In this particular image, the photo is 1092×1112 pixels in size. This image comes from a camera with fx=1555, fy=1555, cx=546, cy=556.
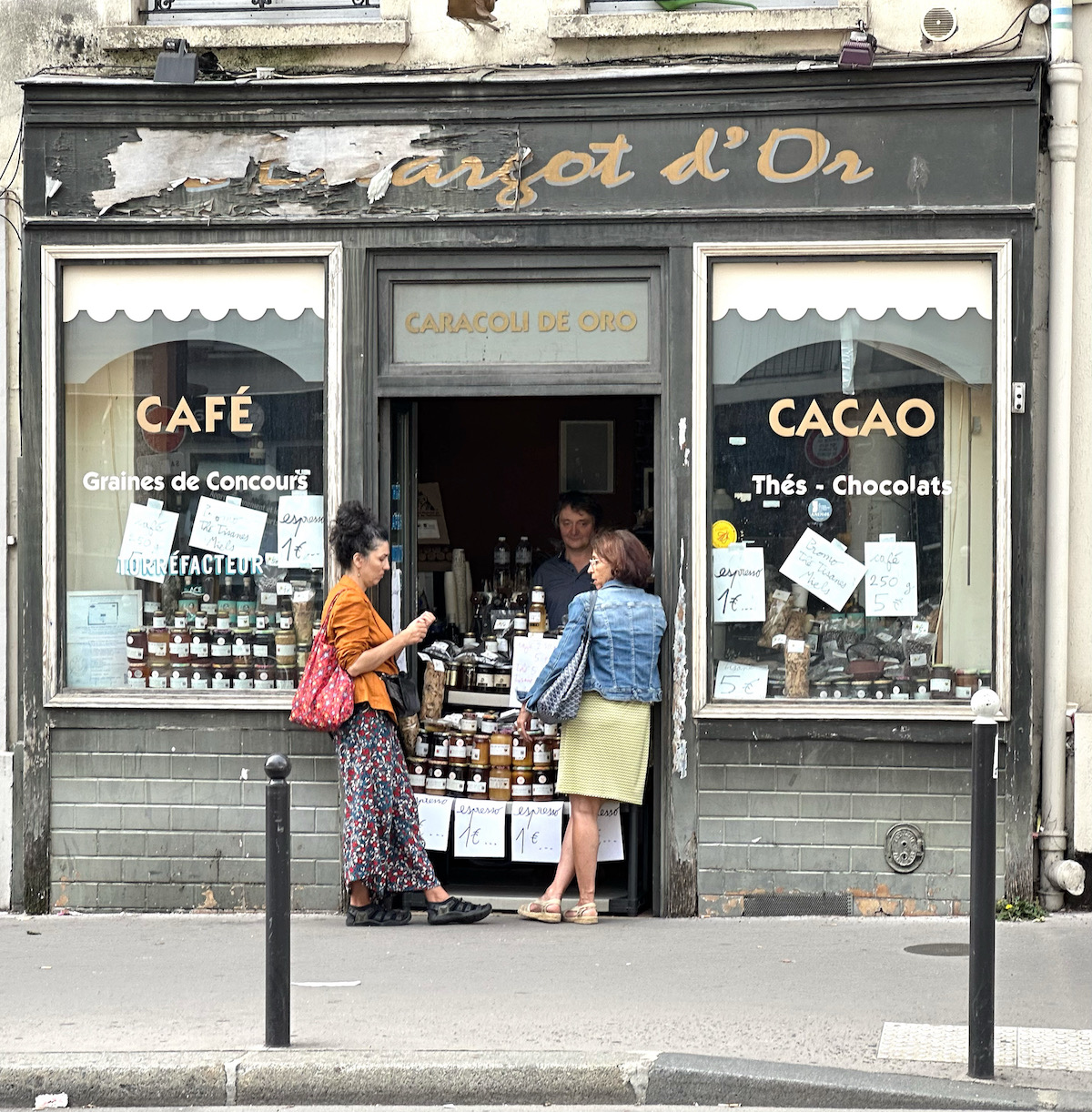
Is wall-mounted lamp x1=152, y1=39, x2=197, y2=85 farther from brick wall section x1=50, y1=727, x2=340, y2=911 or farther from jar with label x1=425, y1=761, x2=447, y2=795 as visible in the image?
jar with label x1=425, y1=761, x2=447, y2=795

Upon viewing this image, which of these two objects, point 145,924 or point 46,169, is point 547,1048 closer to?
point 145,924

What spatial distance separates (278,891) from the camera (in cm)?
545

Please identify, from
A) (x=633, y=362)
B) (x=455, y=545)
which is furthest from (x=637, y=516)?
(x=633, y=362)

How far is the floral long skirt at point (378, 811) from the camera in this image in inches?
295

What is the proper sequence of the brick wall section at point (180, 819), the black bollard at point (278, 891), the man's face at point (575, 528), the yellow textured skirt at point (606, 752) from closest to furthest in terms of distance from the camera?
the black bollard at point (278, 891), the yellow textured skirt at point (606, 752), the brick wall section at point (180, 819), the man's face at point (575, 528)

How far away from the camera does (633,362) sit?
7.86 metres

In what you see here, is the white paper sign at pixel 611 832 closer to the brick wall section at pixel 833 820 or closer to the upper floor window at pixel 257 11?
the brick wall section at pixel 833 820

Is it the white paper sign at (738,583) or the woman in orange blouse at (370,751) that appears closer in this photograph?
the woman in orange blouse at (370,751)

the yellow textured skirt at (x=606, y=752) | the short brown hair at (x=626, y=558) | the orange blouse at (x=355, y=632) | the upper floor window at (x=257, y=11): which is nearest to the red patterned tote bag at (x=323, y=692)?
the orange blouse at (x=355, y=632)

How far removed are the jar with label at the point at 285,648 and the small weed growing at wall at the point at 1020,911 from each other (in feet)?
12.4

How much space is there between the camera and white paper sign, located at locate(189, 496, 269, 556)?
26.6 ft

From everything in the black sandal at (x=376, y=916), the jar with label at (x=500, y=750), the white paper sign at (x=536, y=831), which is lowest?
the black sandal at (x=376, y=916)

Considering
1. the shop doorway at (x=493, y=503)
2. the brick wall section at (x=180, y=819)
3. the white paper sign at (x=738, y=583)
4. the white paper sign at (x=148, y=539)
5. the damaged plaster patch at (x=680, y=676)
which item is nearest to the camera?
the damaged plaster patch at (x=680, y=676)

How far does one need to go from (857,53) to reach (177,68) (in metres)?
3.38
